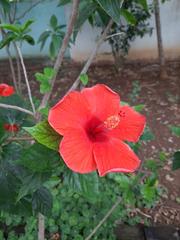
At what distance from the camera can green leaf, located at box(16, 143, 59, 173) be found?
0.76m

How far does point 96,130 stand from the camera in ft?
2.39

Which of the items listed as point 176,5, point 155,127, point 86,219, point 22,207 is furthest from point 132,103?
point 22,207

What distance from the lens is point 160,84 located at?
3.73 m

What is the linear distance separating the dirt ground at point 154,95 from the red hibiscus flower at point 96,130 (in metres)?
1.62

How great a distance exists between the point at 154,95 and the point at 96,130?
2904mm

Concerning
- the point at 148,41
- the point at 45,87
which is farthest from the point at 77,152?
the point at 148,41

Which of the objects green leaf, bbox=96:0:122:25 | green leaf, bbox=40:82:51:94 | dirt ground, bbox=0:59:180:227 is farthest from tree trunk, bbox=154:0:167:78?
green leaf, bbox=96:0:122:25

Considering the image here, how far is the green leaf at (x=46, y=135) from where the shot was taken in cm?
71

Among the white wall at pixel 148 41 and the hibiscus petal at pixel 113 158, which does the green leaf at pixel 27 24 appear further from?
the white wall at pixel 148 41

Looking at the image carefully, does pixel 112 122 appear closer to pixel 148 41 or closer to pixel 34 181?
pixel 34 181

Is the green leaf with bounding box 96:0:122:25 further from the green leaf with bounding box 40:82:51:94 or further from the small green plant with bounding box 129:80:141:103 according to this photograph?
the small green plant with bounding box 129:80:141:103

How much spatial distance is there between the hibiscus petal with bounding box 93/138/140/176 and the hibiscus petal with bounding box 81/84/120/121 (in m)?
0.06

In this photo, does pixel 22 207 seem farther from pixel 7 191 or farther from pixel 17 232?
pixel 17 232

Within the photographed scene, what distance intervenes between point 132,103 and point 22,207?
7.68 ft
